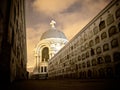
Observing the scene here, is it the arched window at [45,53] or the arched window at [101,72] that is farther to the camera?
the arched window at [45,53]

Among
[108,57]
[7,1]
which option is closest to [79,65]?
[108,57]

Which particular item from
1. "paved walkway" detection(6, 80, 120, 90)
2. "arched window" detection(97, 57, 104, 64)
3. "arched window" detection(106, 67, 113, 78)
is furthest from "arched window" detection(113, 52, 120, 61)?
"paved walkway" detection(6, 80, 120, 90)

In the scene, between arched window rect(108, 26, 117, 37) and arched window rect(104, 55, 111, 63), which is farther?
arched window rect(104, 55, 111, 63)

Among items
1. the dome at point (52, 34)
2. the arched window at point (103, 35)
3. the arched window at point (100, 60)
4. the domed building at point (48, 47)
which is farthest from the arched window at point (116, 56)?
the dome at point (52, 34)

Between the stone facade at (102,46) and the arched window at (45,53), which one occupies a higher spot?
the arched window at (45,53)

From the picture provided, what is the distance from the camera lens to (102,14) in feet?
28.2

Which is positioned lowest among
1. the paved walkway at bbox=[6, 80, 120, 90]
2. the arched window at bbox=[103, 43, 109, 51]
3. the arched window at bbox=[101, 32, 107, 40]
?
the paved walkway at bbox=[6, 80, 120, 90]

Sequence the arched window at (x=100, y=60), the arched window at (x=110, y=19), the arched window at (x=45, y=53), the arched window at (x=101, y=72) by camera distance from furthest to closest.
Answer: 1. the arched window at (x=45, y=53)
2. the arched window at (x=100, y=60)
3. the arched window at (x=101, y=72)
4. the arched window at (x=110, y=19)

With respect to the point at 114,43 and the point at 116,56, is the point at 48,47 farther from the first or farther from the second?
the point at 116,56

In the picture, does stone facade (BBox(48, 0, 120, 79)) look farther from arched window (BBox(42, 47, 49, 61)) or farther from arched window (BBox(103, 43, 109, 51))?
arched window (BBox(42, 47, 49, 61))

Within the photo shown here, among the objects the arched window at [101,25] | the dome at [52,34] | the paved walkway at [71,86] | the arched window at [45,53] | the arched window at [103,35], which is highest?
the dome at [52,34]

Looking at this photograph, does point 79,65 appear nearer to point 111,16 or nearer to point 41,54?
point 111,16

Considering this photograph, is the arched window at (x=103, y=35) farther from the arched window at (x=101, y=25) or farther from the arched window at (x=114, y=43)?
the arched window at (x=114, y=43)

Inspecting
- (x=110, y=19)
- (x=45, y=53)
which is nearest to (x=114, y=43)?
(x=110, y=19)
